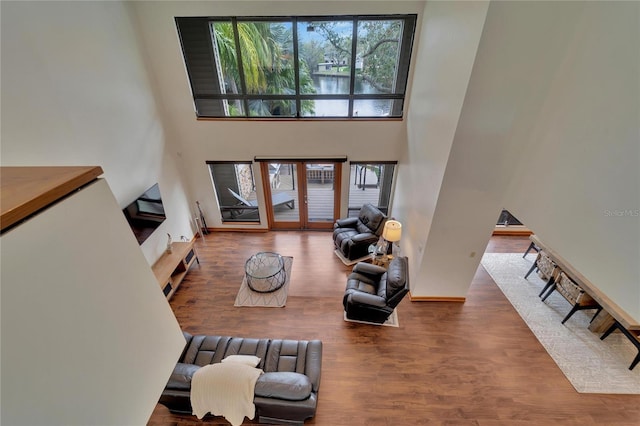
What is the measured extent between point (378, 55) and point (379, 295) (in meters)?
4.20

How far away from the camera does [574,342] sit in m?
3.78

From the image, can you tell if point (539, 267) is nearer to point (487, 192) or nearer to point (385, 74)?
point (487, 192)

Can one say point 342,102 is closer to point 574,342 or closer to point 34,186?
point 34,186

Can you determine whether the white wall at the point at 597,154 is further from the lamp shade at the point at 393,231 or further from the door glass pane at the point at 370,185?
the door glass pane at the point at 370,185

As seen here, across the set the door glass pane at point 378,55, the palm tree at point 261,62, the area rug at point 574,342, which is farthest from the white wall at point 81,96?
the area rug at point 574,342

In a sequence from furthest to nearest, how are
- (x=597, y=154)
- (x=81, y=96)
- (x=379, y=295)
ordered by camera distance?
(x=379, y=295) < (x=81, y=96) < (x=597, y=154)

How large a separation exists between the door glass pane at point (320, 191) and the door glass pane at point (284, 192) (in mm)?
308

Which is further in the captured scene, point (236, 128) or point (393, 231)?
point (236, 128)

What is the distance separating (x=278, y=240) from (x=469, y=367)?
4174mm

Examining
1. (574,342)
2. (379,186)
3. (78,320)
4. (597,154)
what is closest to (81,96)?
(78,320)

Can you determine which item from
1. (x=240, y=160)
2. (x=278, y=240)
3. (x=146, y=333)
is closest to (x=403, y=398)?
(x=146, y=333)

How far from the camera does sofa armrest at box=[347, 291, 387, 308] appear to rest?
147 inches

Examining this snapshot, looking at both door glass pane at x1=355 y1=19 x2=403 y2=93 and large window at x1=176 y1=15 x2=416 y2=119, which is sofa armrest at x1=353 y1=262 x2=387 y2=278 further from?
door glass pane at x1=355 y1=19 x2=403 y2=93

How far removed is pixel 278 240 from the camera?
19.9 feet
